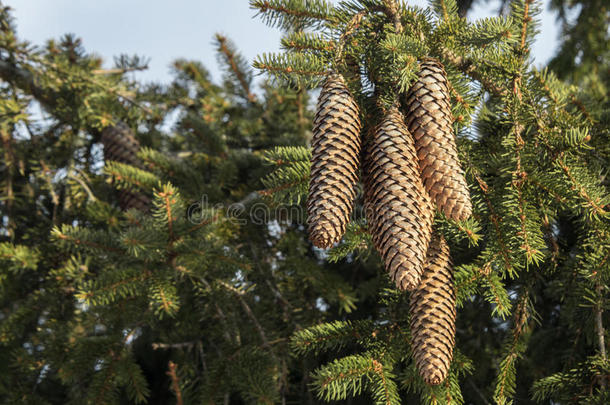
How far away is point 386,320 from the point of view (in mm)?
1251

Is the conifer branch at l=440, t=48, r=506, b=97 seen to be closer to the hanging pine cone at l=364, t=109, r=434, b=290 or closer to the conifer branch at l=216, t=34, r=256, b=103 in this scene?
the hanging pine cone at l=364, t=109, r=434, b=290

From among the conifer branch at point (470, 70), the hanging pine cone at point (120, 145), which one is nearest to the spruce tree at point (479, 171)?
the conifer branch at point (470, 70)

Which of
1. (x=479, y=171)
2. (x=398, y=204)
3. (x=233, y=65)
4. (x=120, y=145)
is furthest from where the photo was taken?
(x=233, y=65)

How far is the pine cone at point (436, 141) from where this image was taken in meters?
0.98

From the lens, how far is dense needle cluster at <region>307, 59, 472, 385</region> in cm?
96

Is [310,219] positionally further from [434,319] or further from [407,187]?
[434,319]

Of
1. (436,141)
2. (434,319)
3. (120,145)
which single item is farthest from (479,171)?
(120,145)

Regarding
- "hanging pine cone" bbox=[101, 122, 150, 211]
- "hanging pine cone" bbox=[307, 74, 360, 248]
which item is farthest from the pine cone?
"hanging pine cone" bbox=[101, 122, 150, 211]

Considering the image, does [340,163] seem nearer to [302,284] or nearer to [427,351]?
Result: [427,351]

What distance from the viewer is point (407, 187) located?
98 centimetres

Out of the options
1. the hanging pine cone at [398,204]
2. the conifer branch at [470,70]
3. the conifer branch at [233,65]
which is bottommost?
the hanging pine cone at [398,204]

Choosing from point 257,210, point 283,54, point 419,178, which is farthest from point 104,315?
point 419,178

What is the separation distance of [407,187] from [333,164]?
147 millimetres

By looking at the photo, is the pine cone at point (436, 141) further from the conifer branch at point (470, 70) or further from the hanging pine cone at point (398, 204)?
the conifer branch at point (470, 70)
